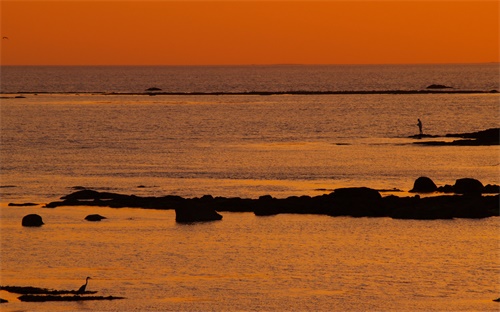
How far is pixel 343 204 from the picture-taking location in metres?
58.7

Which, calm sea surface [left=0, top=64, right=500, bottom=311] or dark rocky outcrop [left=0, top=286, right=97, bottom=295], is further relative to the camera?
calm sea surface [left=0, top=64, right=500, bottom=311]

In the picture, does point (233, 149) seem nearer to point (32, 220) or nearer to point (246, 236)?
point (32, 220)

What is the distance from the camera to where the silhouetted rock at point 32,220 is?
55.2 meters

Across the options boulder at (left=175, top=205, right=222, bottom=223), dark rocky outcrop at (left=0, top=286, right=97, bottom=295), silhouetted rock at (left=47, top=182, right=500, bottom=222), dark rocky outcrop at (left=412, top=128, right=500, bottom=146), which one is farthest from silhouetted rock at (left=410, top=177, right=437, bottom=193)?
dark rocky outcrop at (left=412, top=128, right=500, bottom=146)

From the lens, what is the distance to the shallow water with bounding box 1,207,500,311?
3891 cm

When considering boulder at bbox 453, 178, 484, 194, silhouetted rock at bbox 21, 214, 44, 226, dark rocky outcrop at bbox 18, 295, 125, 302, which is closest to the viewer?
dark rocky outcrop at bbox 18, 295, 125, 302

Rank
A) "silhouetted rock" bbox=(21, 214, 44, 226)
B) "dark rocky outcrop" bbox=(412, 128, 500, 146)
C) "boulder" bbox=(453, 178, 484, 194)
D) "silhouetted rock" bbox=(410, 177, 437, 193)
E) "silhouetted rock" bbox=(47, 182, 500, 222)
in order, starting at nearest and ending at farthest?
"silhouetted rock" bbox=(21, 214, 44, 226)
"silhouetted rock" bbox=(47, 182, 500, 222)
"boulder" bbox=(453, 178, 484, 194)
"silhouetted rock" bbox=(410, 177, 437, 193)
"dark rocky outcrop" bbox=(412, 128, 500, 146)

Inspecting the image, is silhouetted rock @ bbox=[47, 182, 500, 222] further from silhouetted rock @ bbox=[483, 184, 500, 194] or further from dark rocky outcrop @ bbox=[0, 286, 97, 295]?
dark rocky outcrop @ bbox=[0, 286, 97, 295]

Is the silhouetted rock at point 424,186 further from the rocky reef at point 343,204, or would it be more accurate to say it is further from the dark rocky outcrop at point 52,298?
the dark rocky outcrop at point 52,298

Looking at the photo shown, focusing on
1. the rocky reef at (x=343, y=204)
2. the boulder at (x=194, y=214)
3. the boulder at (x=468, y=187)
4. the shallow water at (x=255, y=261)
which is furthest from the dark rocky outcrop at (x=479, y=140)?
the boulder at (x=194, y=214)

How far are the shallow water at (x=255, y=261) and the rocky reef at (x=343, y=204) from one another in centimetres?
85

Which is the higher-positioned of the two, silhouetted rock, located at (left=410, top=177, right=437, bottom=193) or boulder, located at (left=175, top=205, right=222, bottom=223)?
silhouetted rock, located at (left=410, top=177, right=437, bottom=193)

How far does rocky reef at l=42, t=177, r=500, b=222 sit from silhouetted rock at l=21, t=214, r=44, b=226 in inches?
237

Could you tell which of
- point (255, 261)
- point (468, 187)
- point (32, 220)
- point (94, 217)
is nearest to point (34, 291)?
point (255, 261)
